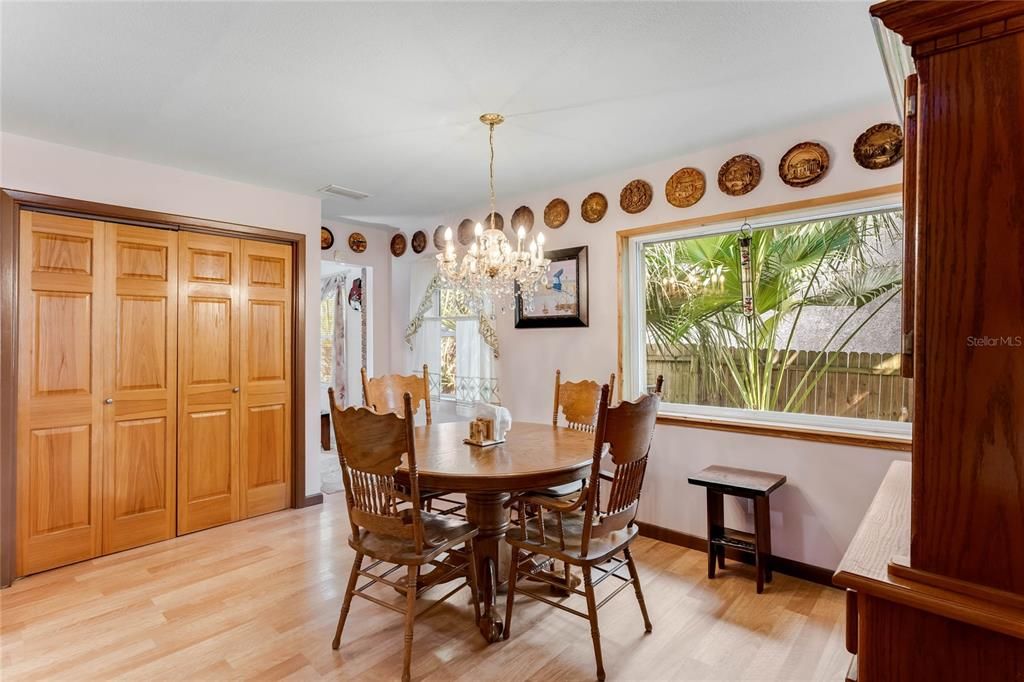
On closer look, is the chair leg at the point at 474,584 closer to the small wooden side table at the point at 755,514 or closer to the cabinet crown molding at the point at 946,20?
the small wooden side table at the point at 755,514

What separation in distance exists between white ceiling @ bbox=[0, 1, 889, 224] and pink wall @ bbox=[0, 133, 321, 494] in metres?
0.13

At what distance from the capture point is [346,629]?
227 cm

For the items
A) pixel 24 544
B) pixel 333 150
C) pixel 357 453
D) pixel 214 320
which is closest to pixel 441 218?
pixel 333 150

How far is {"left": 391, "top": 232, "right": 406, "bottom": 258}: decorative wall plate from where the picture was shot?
16.8ft

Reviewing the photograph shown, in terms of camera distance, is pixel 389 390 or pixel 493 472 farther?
pixel 389 390

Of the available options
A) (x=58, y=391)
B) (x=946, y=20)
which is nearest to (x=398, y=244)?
(x=58, y=391)

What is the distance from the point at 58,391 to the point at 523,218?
323 cm

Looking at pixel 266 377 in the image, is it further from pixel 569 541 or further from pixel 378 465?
pixel 569 541

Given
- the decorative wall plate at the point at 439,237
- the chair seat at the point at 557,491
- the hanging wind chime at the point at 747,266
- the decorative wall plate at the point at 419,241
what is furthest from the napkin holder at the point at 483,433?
the decorative wall plate at the point at 419,241

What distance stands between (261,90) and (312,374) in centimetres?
230

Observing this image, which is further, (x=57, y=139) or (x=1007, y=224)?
(x=57, y=139)

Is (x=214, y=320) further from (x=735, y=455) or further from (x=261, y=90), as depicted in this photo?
(x=735, y=455)

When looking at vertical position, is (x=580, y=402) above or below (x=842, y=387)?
below

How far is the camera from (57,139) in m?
2.83
